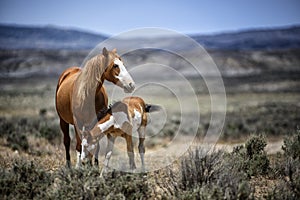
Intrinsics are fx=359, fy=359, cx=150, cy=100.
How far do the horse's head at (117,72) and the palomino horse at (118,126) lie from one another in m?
0.42

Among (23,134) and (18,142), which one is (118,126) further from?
(23,134)

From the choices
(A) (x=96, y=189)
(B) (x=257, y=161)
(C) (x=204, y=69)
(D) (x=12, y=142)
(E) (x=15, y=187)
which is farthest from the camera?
(C) (x=204, y=69)

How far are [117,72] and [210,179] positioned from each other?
2.38 metres

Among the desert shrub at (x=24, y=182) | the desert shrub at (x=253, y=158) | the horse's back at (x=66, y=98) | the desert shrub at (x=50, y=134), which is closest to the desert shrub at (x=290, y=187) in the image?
the desert shrub at (x=253, y=158)

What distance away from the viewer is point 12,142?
41.6 feet

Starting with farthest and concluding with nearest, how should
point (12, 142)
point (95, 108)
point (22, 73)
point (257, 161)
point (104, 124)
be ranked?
point (22, 73) < point (12, 142) < point (257, 161) < point (95, 108) < point (104, 124)

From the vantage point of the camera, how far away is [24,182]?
552cm

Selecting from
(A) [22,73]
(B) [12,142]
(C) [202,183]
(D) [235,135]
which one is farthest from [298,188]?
(A) [22,73]

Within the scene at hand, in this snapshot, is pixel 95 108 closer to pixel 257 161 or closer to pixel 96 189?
pixel 96 189

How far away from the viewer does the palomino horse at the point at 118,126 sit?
19.4 ft

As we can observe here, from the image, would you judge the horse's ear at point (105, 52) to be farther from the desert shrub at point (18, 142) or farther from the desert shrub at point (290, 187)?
the desert shrub at point (18, 142)

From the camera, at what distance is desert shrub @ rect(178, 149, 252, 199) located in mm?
4930

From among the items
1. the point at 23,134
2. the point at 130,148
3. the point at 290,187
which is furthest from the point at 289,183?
the point at 23,134

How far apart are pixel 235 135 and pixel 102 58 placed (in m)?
13.8
